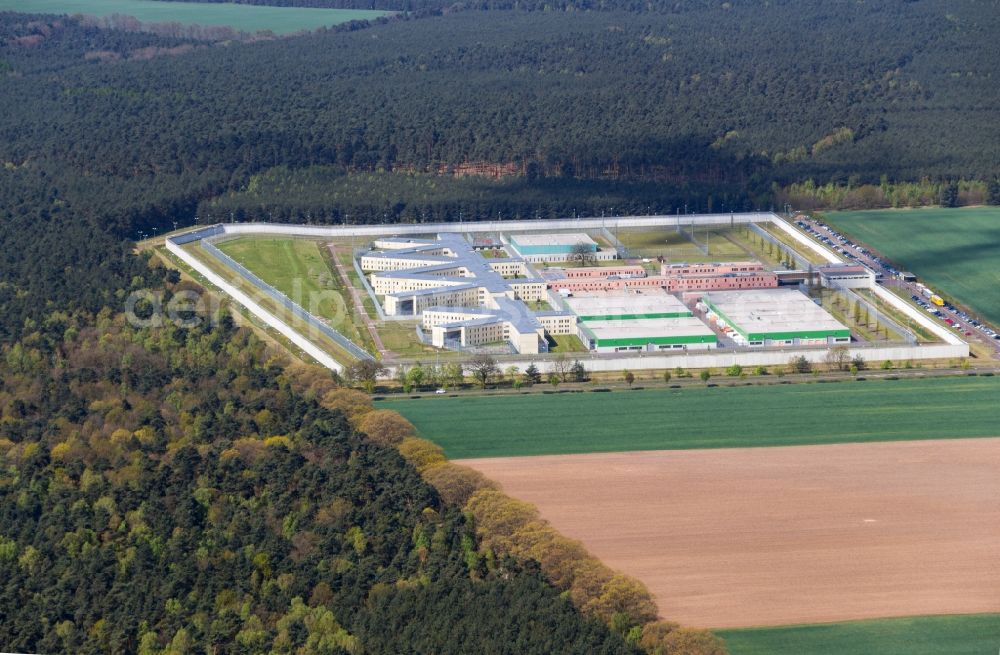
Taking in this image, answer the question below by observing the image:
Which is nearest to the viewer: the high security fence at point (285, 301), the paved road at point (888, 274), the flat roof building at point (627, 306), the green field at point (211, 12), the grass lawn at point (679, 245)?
the high security fence at point (285, 301)

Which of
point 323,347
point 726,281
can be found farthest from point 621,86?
point 323,347

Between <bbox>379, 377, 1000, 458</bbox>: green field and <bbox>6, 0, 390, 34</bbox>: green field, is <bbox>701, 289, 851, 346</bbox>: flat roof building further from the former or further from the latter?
<bbox>6, 0, 390, 34</bbox>: green field

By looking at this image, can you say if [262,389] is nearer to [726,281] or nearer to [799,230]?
[726,281]

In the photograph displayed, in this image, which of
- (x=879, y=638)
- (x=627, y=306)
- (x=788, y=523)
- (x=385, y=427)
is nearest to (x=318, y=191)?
(x=627, y=306)

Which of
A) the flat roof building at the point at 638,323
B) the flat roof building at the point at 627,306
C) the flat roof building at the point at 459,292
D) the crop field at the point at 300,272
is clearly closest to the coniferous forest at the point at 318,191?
the crop field at the point at 300,272

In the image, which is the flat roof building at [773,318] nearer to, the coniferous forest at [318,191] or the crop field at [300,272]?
the crop field at [300,272]

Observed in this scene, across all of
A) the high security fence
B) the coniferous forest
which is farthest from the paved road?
the high security fence
